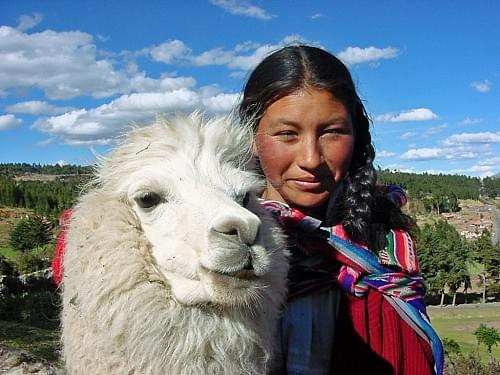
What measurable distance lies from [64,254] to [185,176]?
62 cm

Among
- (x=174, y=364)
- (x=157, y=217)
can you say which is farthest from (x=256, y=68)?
(x=174, y=364)

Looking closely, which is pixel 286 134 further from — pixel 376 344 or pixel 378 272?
pixel 376 344

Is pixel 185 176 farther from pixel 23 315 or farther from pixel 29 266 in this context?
pixel 29 266

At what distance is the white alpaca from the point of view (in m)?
1.90

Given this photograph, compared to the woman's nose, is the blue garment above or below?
below

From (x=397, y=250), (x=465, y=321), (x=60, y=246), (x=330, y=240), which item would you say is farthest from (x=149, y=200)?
(x=465, y=321)

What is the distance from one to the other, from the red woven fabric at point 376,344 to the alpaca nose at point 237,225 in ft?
2.44

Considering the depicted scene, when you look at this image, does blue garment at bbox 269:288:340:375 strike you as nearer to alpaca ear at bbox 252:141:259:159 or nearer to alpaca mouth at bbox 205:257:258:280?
alpaca mouth at bbox 205:257:258:280

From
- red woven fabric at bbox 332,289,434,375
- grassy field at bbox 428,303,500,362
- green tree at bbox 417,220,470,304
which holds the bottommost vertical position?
grassy field at bbox 428,303,500,362

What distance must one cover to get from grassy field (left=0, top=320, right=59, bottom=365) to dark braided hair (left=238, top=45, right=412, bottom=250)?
583 centimetres

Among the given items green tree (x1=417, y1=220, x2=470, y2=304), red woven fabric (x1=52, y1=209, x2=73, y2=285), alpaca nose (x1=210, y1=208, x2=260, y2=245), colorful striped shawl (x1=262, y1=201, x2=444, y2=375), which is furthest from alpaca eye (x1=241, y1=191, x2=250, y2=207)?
green tree (x1=417, y1=220, x2=470, y2=304)

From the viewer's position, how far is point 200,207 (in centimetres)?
200

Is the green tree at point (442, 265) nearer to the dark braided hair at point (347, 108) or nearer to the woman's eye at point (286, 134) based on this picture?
the dark braided hair at point (347, 108)

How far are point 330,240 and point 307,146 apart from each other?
16.7 inches
